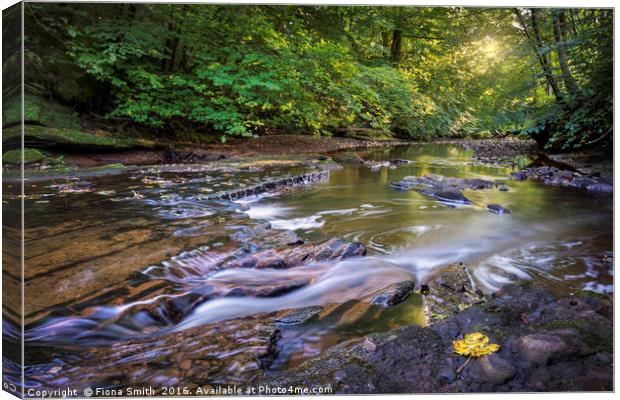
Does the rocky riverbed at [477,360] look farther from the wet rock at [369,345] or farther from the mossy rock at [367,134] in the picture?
the mossy rock at [367,134]

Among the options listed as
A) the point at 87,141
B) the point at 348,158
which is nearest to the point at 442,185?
the point at 348,158

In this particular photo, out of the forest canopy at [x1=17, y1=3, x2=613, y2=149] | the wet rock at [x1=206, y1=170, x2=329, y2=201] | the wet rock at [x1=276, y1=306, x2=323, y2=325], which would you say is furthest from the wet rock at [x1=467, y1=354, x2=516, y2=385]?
the wet rock at [x1=206, y1=170, x2=329, y2=201]

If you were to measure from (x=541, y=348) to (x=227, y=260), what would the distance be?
1.55 metres

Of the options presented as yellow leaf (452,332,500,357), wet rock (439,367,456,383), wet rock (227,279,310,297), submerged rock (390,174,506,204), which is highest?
submerged rock (390,174,506,204)

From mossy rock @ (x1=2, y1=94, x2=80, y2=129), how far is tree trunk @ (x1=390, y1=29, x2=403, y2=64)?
6.60ft

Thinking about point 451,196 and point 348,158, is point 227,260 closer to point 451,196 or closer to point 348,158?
point 451,196

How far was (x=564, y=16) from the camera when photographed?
2092 millimetres

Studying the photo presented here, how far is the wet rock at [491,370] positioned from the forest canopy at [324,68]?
64.8 inches

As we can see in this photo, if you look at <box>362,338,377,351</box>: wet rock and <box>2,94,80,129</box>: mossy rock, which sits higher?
<box>2,94,80,129</box>: mossy rock

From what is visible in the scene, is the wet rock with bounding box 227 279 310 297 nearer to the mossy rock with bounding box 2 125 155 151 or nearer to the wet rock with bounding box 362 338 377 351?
the wet rock with bounding box 362 338 377 351

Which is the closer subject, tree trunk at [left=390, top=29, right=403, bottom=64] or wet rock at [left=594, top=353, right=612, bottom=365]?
wet rock at [left=594, top=353, right=612, bottom=365]

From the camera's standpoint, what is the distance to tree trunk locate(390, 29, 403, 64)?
8.38 feet

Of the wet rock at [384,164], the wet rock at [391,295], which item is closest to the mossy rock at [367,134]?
the wet rock at [384,164]

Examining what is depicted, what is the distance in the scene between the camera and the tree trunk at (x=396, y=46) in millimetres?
2555
